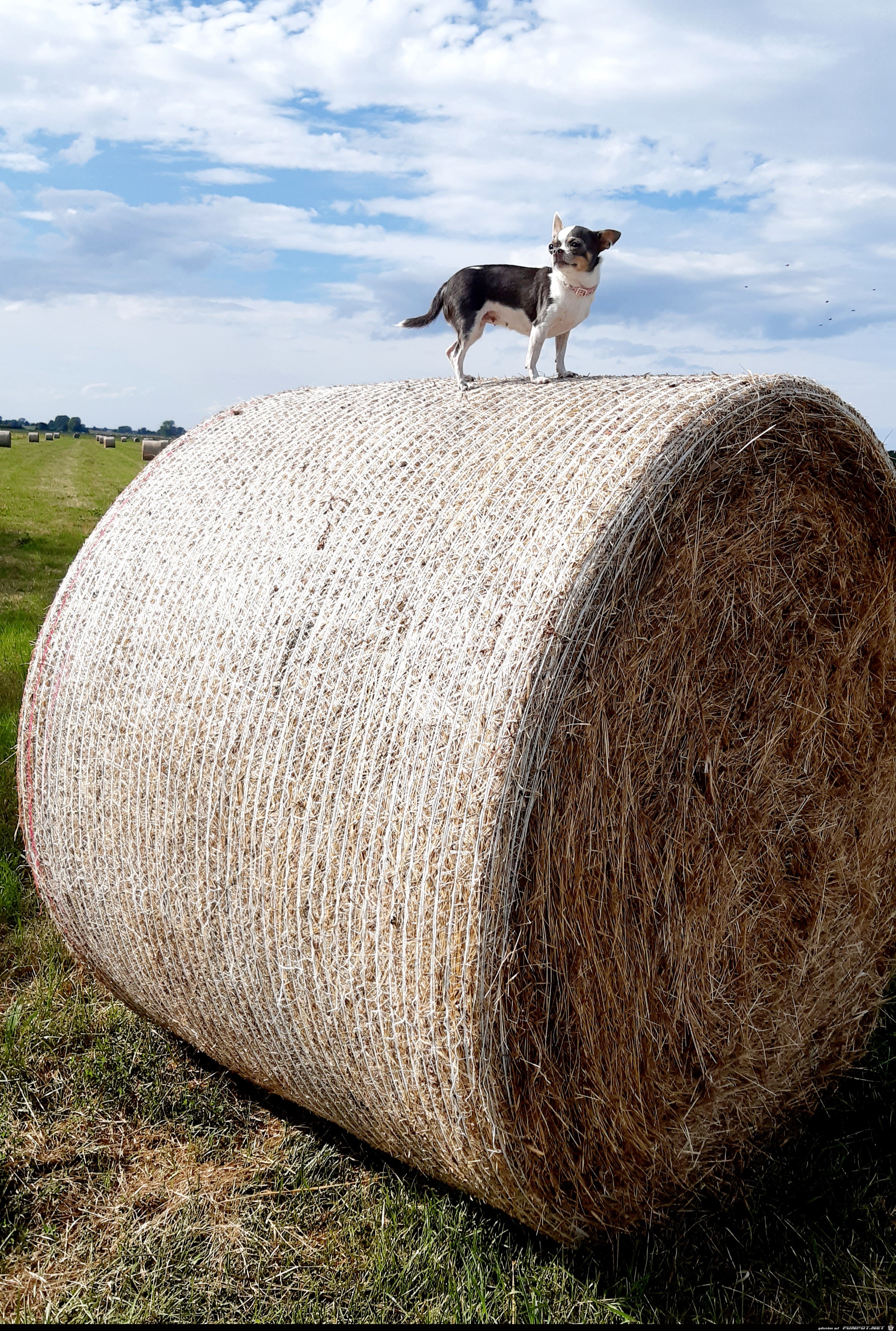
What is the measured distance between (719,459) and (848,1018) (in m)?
2.50

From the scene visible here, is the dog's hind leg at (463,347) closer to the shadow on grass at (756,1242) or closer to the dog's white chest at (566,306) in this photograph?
the dog's white chest at (566,306)

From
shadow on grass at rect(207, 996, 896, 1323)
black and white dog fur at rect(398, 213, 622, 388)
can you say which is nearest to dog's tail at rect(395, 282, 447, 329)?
black and white dog fur at rect(398, 213, 622, 388)

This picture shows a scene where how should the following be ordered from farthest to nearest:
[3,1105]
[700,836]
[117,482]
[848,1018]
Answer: [117,482], [848,1018], [3,1105], [700,836]

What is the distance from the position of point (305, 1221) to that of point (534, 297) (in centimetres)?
318

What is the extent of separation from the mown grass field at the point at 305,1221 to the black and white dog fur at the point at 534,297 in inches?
109

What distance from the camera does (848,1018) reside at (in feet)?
14.6

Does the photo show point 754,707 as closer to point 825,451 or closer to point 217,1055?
point 825,451

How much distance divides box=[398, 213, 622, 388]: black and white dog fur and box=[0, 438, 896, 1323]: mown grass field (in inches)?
109

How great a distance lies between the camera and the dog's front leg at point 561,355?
399 centimetres

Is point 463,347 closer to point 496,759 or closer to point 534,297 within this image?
point 534,297

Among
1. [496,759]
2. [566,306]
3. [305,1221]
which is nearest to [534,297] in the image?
[566,306]

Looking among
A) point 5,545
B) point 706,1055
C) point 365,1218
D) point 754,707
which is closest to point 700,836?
point 754,707

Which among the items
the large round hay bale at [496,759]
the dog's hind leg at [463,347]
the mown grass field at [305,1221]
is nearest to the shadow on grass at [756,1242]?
the mown grass field at [305,1221]

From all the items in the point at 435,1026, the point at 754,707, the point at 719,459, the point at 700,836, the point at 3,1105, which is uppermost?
the point at 719,459
